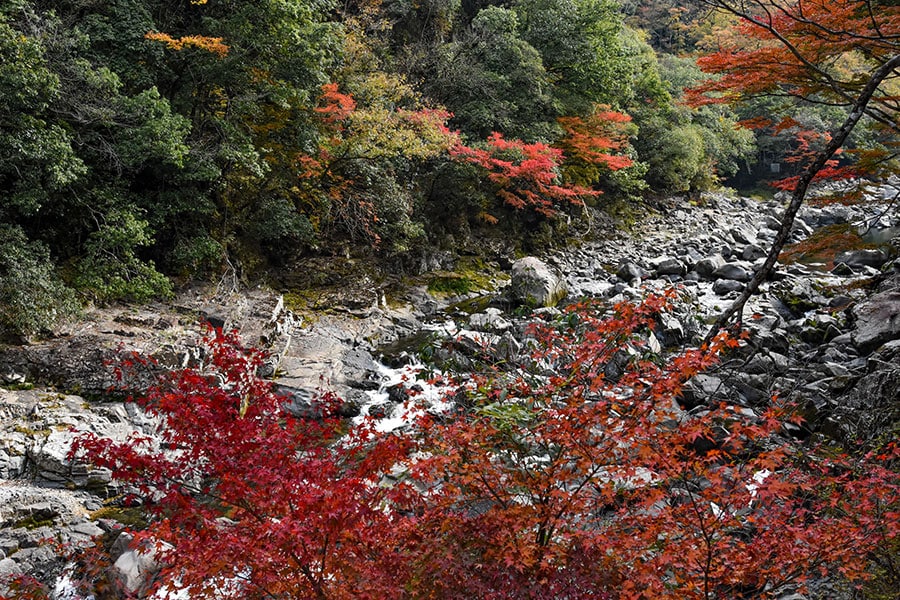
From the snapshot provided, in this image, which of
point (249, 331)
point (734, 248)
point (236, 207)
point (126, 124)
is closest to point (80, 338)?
point (249, 331)

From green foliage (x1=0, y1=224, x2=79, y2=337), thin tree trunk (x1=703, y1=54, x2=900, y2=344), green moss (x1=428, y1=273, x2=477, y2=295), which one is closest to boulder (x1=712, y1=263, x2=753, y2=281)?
green moss (x1=428, y1=273, x2=477, y2=295)

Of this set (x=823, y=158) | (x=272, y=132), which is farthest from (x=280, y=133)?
(x=823, y=158)

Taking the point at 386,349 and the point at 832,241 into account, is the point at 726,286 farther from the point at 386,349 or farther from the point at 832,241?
the point at 386,349

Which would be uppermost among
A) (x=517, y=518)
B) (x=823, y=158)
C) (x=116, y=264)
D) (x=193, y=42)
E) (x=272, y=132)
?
(x=823, y=158)

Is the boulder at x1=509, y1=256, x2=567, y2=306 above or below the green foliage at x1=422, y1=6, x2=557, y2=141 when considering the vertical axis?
below

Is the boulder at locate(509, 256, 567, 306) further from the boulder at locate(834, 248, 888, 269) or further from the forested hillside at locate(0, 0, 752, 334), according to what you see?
the boulder at locate(834, 248, 888, 269)

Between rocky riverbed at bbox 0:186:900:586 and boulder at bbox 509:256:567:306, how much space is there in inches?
1.6

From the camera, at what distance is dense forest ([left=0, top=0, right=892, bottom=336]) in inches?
317

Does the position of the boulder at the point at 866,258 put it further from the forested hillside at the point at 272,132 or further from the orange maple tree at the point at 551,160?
the forested hillside at the point at 272,132

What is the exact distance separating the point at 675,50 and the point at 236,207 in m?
42.0

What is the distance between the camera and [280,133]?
12.4 m

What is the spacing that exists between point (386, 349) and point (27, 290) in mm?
6206

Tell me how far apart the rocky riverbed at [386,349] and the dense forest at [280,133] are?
98 cm

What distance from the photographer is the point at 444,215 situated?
1748 cm
